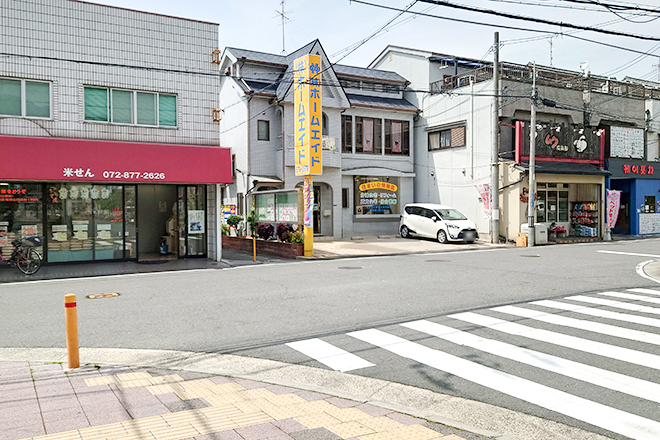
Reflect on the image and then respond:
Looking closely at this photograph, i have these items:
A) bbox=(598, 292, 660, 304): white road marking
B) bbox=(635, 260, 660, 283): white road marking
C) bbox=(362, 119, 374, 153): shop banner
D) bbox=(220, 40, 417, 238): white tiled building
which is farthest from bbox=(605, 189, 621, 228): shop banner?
bbox=(598, 292, 660, 304): white road marking

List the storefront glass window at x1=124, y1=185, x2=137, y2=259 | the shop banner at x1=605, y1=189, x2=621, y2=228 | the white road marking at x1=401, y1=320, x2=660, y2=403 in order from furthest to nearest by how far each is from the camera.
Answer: the shop banner at x1=605, y1=189, x2=621, y2=228
the storefront glass window at x1=124, y1=185, x2=137, y2=259
the white road marking at x1=401, y1=320, x2=660, y2=403

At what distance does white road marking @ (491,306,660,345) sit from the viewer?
7.15 meters

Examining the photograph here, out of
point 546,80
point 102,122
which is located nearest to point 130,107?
point 102,122

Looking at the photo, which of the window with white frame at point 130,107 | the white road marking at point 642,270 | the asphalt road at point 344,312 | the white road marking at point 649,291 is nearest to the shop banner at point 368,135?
the window with white frame at point 130,107

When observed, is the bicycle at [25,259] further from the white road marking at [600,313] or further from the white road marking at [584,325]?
the white road marking at [600,313]

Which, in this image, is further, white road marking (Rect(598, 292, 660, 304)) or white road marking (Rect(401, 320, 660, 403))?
white road marking (Rect(598, 292, 660, 304))

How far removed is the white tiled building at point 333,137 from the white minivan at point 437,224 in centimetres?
217

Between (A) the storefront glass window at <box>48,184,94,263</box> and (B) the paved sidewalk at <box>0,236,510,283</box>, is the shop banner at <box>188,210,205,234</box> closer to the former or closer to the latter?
(B) the paved sidewalk at <box>0,236,510,283</box>

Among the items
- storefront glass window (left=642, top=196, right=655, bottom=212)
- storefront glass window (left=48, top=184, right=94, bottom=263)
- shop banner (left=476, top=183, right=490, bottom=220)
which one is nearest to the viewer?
storefront glass window (left=48, top=184, right=94, bottom=263)

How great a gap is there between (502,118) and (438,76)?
6427 millimetres

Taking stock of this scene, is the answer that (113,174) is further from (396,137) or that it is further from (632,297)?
(396,137)

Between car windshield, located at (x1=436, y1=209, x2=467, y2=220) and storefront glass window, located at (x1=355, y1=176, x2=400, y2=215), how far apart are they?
447 centimetres

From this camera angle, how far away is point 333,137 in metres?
26.2

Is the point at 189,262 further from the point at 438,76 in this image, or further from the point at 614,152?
the point at 614,152
